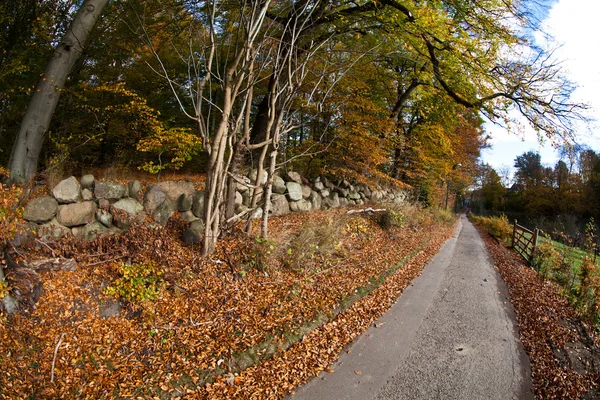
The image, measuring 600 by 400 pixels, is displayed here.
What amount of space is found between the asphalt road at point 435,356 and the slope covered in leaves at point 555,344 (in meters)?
0.17

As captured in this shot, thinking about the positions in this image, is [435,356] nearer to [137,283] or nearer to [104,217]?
[137,283]

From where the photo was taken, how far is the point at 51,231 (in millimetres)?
4359

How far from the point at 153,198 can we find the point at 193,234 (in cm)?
113

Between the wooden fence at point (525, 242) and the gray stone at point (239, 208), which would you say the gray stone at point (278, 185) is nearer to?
the gray stone at point (239, 208)

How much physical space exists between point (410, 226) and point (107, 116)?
1082 cm

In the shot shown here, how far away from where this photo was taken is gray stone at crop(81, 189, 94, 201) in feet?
16.2

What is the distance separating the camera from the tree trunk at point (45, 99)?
5.14 meters

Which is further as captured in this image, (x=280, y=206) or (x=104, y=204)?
(x=280, y=206)

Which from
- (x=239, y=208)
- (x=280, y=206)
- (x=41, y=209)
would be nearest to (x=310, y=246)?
(x=239, y=208)

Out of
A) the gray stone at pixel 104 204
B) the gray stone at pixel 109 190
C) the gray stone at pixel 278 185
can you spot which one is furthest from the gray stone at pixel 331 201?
the gray stone at pixel 104 204

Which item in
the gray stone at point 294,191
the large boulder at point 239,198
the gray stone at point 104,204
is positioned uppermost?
the gray stone at point 294,191

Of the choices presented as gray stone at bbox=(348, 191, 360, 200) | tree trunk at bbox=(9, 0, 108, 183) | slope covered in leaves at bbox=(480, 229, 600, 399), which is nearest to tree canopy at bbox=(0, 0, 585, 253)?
tree trunk at bbox=(9, 0, 108, 183)

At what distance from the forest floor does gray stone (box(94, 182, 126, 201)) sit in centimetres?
85

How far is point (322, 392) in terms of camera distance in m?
3.23
